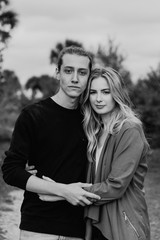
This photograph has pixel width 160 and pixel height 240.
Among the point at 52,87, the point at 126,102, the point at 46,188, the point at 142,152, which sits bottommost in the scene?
the point at 52,87

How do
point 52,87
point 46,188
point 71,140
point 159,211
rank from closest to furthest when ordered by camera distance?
point 46,188 → point 71,140 → point 159,211 → point 52,87

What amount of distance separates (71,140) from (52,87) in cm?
3014

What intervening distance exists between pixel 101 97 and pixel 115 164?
0.47m

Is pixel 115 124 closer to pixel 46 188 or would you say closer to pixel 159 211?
pixel 46 188

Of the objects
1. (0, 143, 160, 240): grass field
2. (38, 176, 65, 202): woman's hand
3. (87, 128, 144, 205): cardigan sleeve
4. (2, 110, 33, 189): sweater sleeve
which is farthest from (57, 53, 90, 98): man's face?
(0, 143, 160, 240): grass field

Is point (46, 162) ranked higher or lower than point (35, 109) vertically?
lower

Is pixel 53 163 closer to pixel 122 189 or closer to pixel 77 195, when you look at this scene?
pixel 77 195

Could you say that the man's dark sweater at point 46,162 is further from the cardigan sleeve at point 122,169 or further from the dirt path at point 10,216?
the dirt path at point 10,216

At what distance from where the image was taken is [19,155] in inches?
108

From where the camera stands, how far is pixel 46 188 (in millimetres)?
2672

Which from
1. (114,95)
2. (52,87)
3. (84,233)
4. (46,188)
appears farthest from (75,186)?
(52,87)

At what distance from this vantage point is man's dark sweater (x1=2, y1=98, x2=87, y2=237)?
274 centimetres

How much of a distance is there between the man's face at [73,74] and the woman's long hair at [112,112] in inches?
3.1

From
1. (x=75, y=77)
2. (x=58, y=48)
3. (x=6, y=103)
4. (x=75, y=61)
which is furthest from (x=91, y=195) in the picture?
(x=58, y=48)
